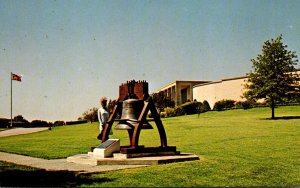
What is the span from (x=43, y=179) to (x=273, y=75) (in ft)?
110

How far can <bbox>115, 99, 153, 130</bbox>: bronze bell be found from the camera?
37.7ft

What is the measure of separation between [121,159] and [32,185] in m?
3.36

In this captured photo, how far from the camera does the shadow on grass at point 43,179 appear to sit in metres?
7.58

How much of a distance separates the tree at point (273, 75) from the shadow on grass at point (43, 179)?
31.4 metres

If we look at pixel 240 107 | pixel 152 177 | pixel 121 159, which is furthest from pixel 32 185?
pixel 240 107

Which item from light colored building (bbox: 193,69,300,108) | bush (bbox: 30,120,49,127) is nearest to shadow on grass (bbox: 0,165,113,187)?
light colored building (bbox: 193,69,300,108)

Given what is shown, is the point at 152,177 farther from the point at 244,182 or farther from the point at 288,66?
the point at 288,66

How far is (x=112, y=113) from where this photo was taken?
12148 millimetres

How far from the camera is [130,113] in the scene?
11617 mm

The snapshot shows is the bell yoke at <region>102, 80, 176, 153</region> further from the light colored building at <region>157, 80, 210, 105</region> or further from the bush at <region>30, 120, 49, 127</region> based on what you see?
the light colored building at <region>157, 80, 210, 105</region>

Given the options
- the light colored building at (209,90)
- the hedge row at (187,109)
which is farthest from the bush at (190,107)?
the light colored building at (209,90)

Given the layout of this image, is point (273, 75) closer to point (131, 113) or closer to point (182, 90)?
point (131, 113)

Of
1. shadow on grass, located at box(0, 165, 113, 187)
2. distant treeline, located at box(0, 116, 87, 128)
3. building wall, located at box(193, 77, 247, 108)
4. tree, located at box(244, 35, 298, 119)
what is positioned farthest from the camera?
building wall, located at box(193, 77, 247, 108)

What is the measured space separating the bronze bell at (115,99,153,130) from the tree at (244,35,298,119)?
92.3ft
